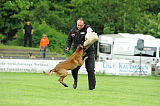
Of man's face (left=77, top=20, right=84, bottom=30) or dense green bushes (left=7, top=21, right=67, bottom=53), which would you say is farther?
dense green bushes (left=7, top=21, right=67, bottom=53)

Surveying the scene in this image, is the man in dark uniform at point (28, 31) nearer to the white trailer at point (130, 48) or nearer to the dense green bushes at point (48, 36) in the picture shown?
the dense green bushes at point (48, 36)

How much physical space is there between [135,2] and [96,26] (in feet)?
13.8

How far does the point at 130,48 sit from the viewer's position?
1773 inches

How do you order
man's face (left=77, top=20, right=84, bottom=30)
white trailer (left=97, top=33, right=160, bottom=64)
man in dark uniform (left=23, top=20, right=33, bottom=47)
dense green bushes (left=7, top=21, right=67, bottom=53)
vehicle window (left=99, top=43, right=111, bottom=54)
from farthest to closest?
vehicle window (left=99, top=43, right=111, bottom=54) < dense green bushes (left=7, top=21, right=67, bottom=53) < white trailer (left=97, top=33, right=160, bottom=64) < man in dark uniform (left=23, top=20, right=33, bottom=47) < man's face (left=77, top=20, right=84, bottom=30)

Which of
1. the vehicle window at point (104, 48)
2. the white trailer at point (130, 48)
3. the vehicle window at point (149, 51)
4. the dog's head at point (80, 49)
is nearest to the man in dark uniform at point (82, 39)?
the dog's head at point (80, 49)

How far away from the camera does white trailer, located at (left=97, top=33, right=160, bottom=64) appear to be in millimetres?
44278

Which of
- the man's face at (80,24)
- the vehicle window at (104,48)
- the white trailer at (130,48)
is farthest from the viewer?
the vehicle window at (104,48)

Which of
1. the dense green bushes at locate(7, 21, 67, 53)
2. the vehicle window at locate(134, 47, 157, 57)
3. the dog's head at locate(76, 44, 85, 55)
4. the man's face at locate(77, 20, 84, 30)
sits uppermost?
the man's face at locate(77, 20, 84, 30)

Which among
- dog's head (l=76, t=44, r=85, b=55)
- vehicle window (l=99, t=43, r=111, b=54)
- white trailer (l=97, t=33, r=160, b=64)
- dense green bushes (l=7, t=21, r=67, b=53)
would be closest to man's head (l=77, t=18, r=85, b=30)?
dog's head (l=76, t=44, r=85, b=55)

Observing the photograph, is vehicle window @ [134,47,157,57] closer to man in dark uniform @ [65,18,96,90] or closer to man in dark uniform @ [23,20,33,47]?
man in dark uniform @ [23,20,33,47]

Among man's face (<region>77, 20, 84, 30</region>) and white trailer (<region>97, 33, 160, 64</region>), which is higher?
man's face (<region>77, 20, 84, 30</region>)

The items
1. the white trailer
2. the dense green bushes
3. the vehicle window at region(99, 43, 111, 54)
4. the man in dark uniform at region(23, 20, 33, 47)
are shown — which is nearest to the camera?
the man in dark uniform at region(23, 20, 33, 47)

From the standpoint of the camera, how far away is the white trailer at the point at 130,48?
4428cm

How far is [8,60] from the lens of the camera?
32062mm
